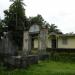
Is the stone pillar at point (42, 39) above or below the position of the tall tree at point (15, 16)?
below

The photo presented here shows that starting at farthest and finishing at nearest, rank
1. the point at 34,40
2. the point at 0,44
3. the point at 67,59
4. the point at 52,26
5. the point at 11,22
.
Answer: the point at 52,26 < the point at 11,22 < the point at 34,40 < the point at 67,59 < the point at 0,44

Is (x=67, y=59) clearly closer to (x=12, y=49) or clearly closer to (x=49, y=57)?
(x=49, y=57)

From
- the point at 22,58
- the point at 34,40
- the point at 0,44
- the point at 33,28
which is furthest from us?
the point at 34,40

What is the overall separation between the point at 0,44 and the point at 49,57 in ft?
21.3

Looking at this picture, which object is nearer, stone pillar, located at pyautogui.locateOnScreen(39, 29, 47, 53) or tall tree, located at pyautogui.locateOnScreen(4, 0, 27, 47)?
stone pillar, located at pyautogui.locateOnScreen(39, 29, 47, 53)

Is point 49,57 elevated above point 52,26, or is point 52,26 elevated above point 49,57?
point 52,26

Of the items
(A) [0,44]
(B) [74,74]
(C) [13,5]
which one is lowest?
(B) [74,74]

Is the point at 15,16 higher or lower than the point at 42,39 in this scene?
higher

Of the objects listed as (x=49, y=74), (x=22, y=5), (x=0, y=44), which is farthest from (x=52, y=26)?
(x=49, y=74)

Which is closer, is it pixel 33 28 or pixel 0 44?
pixel 0 44

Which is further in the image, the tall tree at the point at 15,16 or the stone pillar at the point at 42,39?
the tall tree at the point at 15,16

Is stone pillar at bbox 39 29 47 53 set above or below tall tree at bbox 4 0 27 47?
below

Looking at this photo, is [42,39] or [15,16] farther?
[15,16]

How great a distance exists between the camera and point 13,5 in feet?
176
